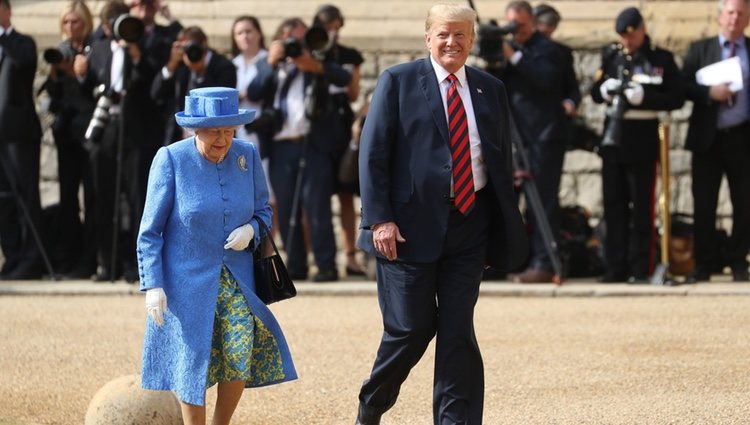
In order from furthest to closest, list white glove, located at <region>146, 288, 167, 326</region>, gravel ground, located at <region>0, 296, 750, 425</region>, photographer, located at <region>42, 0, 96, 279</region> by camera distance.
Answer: photographer, located at <region>42, 0, 96, 279</region>, gravel ground, located at <region>0, 296, 750, 425</region>, white glove, located at <region>146, 288, 167, 326</region>

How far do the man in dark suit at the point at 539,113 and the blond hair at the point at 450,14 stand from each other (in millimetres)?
5872

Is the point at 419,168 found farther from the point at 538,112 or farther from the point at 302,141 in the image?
the point at 302,141

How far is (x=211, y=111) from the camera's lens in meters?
6.14

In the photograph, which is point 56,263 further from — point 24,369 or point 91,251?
point 24,369

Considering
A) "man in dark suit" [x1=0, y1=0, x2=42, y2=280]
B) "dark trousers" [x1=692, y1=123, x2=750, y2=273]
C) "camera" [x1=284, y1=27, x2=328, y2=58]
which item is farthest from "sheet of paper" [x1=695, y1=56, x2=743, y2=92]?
"man in dark suit" [x1=0, y1=0, x2=42, y2=280]

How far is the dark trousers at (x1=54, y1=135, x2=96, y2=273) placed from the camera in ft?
42.5

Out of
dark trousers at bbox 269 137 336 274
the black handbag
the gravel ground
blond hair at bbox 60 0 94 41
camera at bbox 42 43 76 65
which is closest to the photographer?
the black handbag

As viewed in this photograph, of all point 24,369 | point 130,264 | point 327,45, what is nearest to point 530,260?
point 327,45

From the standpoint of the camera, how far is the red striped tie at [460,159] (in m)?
6.28

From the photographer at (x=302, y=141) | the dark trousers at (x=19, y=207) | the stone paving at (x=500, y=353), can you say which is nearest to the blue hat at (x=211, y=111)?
the stone paving at (x=500, y=353)

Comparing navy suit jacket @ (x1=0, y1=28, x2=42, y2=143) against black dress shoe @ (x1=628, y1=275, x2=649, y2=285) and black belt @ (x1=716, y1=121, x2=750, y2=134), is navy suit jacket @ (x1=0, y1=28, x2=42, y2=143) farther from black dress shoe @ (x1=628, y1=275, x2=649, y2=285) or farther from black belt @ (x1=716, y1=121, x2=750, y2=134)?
black belt @ (x1=716, y1=121, x2=750, y2=134)

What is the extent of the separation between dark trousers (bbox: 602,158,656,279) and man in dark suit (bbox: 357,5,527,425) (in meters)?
5.96

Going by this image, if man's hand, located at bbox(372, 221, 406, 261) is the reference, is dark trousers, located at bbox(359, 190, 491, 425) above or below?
below

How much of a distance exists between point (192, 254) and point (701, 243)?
6.80 metres
